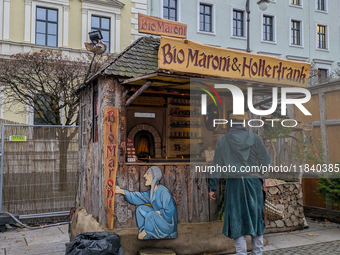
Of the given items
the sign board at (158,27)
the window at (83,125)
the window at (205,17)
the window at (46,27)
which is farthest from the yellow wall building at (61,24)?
the sign board at (158,27)

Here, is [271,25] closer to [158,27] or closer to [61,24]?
[61,24]

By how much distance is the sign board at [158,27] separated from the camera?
281 inches

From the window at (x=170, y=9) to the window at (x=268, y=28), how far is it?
7048mm

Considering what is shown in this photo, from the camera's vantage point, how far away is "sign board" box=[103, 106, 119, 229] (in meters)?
5.67

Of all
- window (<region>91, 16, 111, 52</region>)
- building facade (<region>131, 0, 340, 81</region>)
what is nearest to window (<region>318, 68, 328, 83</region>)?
building facade (<region>131, 0, 340, 81</region>)

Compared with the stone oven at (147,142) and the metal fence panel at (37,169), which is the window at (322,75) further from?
the metal fence panel at (37,169)

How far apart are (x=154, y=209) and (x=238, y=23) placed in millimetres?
21371

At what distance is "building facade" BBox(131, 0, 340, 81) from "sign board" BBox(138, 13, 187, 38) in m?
13.3

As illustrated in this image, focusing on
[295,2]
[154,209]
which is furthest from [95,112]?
[295,2]

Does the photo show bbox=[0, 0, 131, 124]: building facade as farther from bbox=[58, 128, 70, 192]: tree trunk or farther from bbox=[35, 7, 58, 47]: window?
bbox=[58, 128, 70, 192]: tree trunk

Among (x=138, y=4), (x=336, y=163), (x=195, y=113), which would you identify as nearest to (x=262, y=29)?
(x=138, y=4)

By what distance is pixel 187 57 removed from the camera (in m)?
5.31

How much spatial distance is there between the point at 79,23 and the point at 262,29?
12971 millimetres

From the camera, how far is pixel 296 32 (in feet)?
87.4
